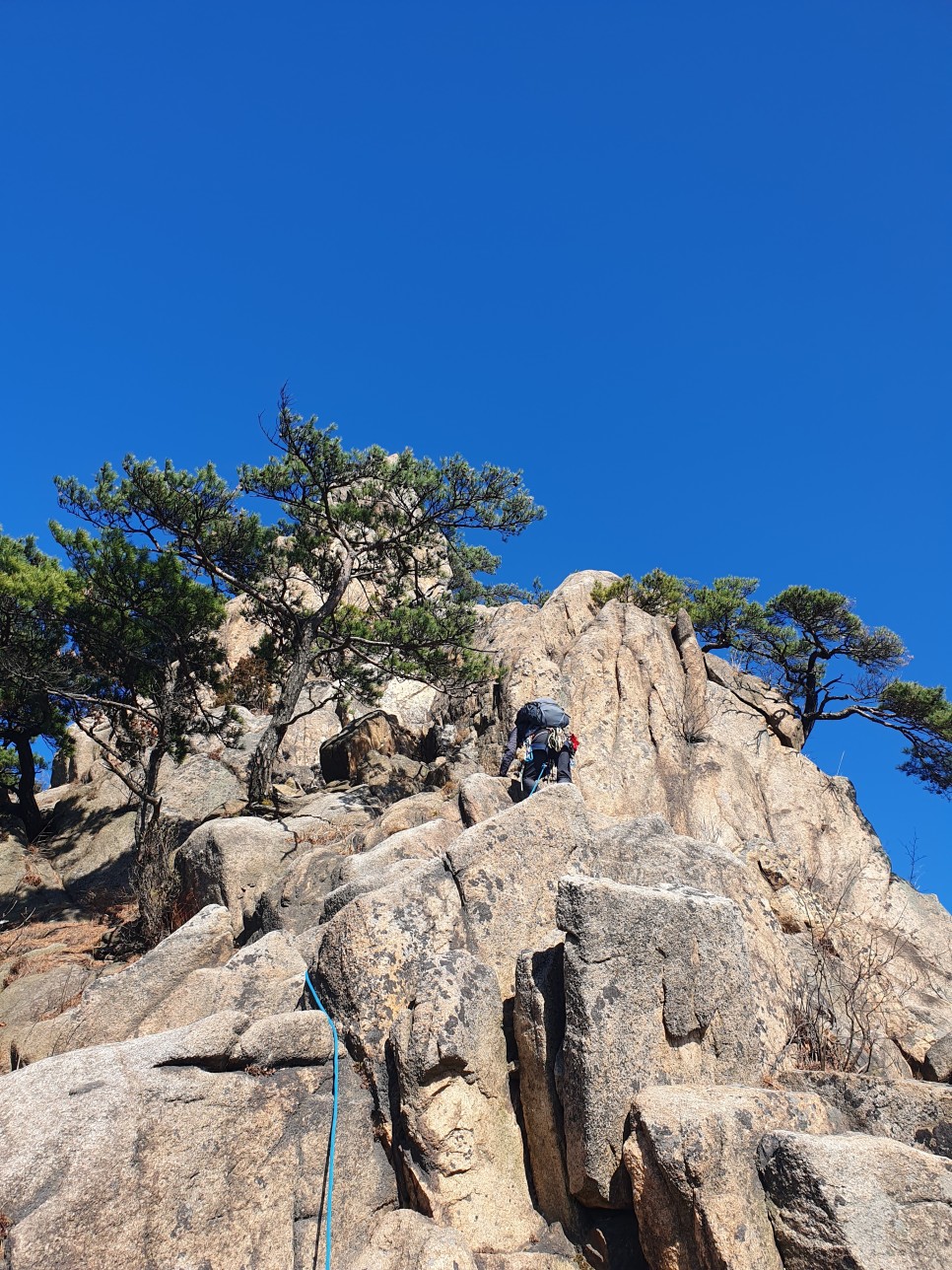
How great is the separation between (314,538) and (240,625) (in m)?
16.5

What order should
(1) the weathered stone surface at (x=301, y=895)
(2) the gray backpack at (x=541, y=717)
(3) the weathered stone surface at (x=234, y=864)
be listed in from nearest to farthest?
(1) the weathered stone surface at (x=301, y=895) → (3) the weathered stone surface at (x=234, y=864) → (2) the gray backpack at (x=541, y=717)

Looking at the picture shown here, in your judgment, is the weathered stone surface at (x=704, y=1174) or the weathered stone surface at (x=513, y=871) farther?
the weathered stone surface at (x=513, y=871)

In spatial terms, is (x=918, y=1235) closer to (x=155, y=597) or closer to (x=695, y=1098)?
(x=695, y=1098)

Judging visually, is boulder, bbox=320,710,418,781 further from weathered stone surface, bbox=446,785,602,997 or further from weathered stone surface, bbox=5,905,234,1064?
weathered stone surface, bbox=446,785,602,997

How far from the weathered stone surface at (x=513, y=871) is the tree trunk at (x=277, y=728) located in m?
9.84

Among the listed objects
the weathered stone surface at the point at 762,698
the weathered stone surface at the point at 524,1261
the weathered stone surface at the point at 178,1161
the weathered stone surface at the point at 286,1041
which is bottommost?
the weathered stone surface at the point at 524,1261

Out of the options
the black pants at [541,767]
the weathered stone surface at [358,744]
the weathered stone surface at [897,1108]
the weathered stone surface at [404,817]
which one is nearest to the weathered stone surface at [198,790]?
the weathered stone surface at [358,744]

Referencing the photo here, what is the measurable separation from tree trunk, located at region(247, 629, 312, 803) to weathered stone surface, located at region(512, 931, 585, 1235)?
1147cm

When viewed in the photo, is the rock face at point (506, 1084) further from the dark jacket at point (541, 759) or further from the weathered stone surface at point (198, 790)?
the weathered stone surface at point (198, 790)

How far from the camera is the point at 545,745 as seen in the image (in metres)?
12.1

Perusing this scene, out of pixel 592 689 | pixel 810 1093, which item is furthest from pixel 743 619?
pixel 810 1093

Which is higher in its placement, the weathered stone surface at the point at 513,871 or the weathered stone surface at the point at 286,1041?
the weathered stone surface at the point at 513,871

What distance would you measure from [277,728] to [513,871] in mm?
10683

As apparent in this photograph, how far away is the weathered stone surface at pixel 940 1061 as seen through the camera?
7.61 m
